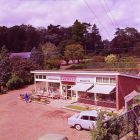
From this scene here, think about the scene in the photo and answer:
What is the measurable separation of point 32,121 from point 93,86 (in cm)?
938

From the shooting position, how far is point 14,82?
48.2 meters

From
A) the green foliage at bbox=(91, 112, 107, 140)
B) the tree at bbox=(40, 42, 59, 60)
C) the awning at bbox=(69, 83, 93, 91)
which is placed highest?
the tree at bbox=(40, 42, 59, 60)

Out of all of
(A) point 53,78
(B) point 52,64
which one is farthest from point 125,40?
(A) point 53,78

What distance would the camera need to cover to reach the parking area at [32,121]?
24128 millimetres

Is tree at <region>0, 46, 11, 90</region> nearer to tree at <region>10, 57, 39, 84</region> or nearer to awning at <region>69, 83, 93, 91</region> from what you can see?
tree at <region>10, 57, 39, 84</region>

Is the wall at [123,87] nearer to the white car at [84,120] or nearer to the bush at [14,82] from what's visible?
the white car at [84,120]

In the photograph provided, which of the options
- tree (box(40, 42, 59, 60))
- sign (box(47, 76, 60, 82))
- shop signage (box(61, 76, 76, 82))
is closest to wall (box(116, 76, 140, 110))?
shop signage (box(61, 76, 76, 82))

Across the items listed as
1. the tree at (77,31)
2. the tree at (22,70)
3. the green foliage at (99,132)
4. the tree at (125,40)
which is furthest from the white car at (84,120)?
the tree at (77,31)

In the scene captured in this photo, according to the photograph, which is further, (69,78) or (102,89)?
(69,78)

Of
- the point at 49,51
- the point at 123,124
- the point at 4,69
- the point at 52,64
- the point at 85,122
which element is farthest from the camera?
the point at 49,51

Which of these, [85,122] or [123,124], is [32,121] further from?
[123,124]

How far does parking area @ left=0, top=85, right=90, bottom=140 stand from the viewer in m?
24.1

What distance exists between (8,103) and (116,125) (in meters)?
25.9

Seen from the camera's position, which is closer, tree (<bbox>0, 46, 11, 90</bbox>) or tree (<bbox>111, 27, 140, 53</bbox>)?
tree (<bbox>0, 46, 11, 90</bbox>)
